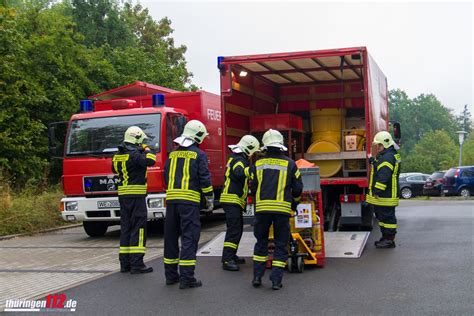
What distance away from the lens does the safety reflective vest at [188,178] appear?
6.73m

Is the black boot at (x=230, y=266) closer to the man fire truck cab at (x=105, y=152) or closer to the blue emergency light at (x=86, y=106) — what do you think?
the man fire truck cab at (x=105, y=152)

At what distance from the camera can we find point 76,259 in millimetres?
9055

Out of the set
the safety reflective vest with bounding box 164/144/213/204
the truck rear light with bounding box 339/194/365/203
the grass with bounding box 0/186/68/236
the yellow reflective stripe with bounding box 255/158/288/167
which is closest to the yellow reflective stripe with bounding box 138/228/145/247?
the safety reflective vest with bounding box 164/144/213/204

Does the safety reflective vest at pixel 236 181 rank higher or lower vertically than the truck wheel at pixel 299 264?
higher

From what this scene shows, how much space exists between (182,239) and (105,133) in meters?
4.84

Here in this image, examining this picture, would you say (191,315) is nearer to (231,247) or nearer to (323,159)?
(231,247)

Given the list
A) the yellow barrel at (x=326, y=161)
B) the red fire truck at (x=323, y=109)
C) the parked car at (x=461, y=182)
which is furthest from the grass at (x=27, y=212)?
the parked car at (x=461, y=182)

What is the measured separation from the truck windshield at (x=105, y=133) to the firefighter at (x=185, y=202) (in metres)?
3.73

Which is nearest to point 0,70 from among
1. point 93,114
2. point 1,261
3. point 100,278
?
point 93,114

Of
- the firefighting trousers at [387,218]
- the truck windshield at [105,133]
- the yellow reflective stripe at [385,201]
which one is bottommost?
the firefighting trousers at [387,218]

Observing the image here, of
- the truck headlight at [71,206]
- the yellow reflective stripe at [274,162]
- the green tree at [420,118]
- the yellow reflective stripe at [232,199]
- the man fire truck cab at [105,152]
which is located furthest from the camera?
the green tree at [420,118]

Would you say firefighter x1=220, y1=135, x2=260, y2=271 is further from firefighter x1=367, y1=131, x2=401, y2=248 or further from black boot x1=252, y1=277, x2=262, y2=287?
firefighter x1=367, y1=131, x2=401, y2=248

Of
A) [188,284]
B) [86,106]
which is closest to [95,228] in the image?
[86,106]

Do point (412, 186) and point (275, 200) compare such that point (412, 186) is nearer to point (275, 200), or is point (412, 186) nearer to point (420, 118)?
point (275, 200)
